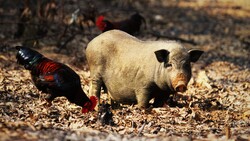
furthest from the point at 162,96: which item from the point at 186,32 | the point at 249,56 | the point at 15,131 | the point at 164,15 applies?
the point at 164,15

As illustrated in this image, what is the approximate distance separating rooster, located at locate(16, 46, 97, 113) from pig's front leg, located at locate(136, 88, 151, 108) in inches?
30.6

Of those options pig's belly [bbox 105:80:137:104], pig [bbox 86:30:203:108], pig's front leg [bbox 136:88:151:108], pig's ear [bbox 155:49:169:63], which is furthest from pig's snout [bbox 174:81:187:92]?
pig's belly [bbox 105:80:137:104]

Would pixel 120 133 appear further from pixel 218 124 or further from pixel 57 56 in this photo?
pixel 57 56

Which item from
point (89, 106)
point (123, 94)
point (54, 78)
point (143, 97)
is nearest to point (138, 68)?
point (143, 97)

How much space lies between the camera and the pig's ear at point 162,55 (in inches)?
285

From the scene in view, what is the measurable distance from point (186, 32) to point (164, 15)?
8.41ft

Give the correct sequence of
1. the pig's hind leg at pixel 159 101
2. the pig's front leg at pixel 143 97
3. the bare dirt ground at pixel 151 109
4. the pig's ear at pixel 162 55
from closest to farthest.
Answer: the bare dirt ground at pixel 151 109, the pig's ear at pixel 162 55, the pig's front leg at pixel 143 97, the pig's hind leg at pixel 159 101

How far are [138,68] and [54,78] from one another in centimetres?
145

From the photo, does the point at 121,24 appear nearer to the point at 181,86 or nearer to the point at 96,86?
the point at 96,86

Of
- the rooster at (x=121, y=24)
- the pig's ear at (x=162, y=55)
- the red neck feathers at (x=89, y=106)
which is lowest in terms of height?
the red neck feathers at (x=89, y=106)

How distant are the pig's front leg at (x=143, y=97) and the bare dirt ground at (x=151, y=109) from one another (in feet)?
0.37

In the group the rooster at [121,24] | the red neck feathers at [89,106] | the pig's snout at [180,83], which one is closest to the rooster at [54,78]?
the red neck feathers at [89,106]

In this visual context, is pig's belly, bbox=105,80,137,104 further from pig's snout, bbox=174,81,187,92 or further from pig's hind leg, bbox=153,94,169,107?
pig's snout, bbox=174,81,187,92

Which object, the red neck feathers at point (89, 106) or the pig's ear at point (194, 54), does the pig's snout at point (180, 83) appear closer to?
the pig's ear at point (194, 54)
